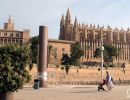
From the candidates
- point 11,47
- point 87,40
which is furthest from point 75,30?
point 11,47

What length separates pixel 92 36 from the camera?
373ft

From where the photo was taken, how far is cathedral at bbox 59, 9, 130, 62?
110 metres

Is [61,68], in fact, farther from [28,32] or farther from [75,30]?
[75,30]

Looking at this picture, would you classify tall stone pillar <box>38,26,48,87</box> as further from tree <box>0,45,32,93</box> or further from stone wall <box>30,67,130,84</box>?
stone wall <box>30,67,130,84</box>

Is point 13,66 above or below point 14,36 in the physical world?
below

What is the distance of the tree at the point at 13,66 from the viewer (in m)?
13.3

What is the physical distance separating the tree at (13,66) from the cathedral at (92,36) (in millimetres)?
91749

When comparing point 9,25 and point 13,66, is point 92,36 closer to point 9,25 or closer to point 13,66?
point 9,25

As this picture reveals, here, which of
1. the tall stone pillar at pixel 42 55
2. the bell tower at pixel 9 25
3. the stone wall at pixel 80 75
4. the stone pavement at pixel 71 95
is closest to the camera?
the stone pavement at pixel 71 95

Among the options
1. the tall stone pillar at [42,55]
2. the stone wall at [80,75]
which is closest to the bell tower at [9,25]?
the stone wall at [80,75]

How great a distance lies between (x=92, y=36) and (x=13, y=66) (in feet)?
330

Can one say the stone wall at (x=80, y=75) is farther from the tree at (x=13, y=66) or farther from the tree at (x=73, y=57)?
the tree at (x=13, y=66)

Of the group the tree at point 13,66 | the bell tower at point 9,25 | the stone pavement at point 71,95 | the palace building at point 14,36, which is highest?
the bell tower at point 9,25

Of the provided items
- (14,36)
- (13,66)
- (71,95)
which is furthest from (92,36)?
(13,66)
